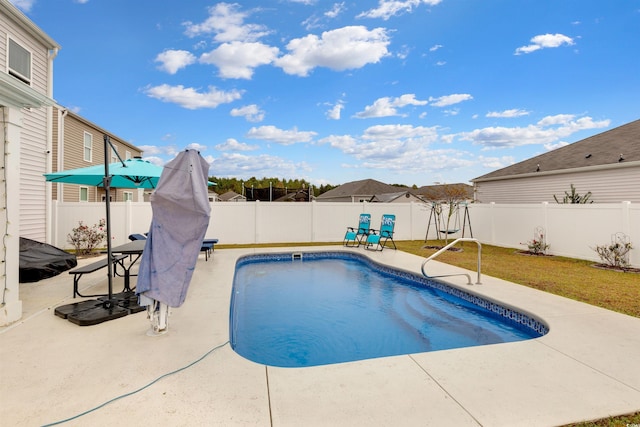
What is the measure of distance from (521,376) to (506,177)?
595 inches

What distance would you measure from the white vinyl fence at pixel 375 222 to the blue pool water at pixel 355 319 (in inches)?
185

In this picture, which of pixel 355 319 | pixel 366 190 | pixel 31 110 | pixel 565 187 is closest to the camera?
pixel 355 319

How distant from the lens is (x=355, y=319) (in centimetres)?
509

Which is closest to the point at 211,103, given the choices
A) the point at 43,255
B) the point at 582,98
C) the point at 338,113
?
the point at 338,113

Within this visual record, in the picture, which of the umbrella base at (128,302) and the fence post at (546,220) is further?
the fence post at (546,220)

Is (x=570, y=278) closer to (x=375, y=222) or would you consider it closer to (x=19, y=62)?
(x=375, y=222)

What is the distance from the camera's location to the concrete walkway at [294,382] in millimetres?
2135

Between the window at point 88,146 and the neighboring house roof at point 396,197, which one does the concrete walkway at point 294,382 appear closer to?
the window at point 88,146

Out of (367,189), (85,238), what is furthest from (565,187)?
(367,189)

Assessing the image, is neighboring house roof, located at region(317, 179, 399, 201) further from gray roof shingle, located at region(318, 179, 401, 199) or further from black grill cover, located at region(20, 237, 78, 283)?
black grill cover, located at region(20, 237, 78, 283)

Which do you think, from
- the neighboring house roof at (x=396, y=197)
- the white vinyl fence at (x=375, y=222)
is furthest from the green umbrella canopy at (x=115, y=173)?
the neighboring house roof at (x=396, y=197)

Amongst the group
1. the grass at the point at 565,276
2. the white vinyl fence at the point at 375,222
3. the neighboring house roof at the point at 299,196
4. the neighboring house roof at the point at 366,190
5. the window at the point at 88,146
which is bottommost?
the grass at the point at 565,276

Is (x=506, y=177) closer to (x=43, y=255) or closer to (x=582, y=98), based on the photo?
(x=582, y=98)

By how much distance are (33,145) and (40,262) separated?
4344 millimetres
